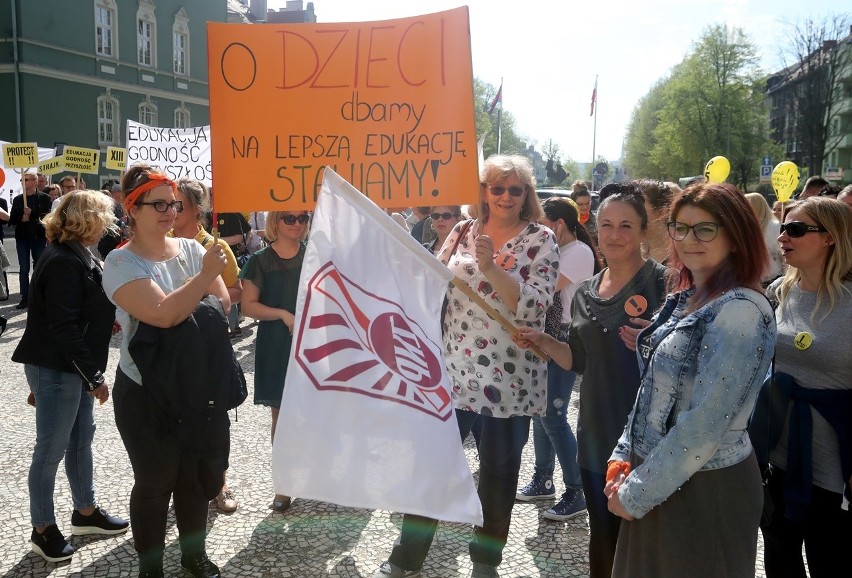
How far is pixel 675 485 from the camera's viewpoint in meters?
2.02

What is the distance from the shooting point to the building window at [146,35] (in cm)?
3164

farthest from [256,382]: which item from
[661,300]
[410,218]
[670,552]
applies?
[410,218]

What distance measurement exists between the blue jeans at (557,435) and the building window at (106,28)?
31236mm

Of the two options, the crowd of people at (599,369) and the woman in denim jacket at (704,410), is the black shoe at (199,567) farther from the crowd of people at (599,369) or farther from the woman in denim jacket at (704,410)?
the woman in denim jacket at (704,410)

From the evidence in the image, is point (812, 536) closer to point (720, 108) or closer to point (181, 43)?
point (181, 43)

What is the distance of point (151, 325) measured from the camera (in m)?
Answer: 2.92

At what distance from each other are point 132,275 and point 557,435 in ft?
8.21

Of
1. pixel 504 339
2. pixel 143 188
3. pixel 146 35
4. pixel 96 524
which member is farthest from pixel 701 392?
pixel 146 35

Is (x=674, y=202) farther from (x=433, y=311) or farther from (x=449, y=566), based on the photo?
(x=449, y=566)

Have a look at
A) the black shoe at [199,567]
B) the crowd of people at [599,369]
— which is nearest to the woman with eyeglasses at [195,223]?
the crowd of people at [599,369]

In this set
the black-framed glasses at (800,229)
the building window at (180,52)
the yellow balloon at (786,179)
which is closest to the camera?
the black-framed glasses at (800,229)

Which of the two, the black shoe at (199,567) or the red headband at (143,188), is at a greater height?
the red headband at (143,188)

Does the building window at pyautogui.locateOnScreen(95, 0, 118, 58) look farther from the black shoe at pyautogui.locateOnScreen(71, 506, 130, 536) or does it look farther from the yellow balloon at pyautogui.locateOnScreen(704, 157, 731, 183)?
the black shoe at pyautogui.locateOnScreen(71, 506, 130, 536)

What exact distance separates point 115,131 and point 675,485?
1301 inches
